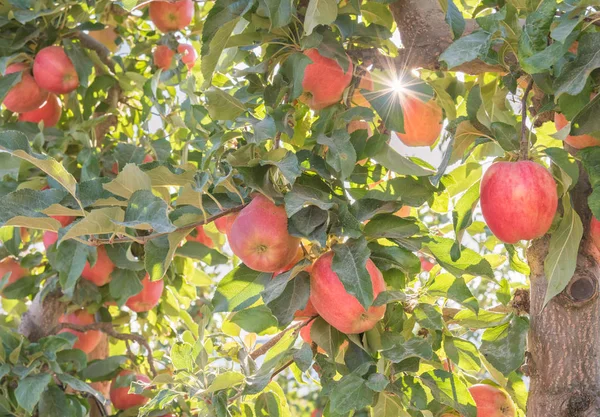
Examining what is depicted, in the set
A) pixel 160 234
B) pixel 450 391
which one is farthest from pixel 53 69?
pixel 450 391

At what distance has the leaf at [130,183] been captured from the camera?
82 centimetres

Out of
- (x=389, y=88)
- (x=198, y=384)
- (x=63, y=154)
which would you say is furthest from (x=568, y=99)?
(x=63, y=154)

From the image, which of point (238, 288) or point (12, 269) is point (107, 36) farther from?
point (238, 288)

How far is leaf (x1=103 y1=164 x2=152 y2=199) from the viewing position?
817mm

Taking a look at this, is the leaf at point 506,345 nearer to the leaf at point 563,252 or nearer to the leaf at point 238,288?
the leaf at point 563,252

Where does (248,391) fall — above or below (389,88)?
below

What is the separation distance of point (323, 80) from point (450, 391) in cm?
43

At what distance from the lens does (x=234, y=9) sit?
91 cm

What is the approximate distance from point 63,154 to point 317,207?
2.65ft

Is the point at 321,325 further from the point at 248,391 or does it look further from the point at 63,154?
the point at 63,154

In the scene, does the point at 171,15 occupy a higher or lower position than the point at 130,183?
lower

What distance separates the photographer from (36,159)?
2.59ft

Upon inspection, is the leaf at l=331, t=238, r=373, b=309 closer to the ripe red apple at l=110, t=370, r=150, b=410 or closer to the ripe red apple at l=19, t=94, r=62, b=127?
the ripe red apple at l=110, t=370, r=150, b=410

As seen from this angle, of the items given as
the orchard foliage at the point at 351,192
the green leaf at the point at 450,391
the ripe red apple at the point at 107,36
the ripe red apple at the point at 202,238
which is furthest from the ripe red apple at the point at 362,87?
the ripe red apple at the point at 107,36
